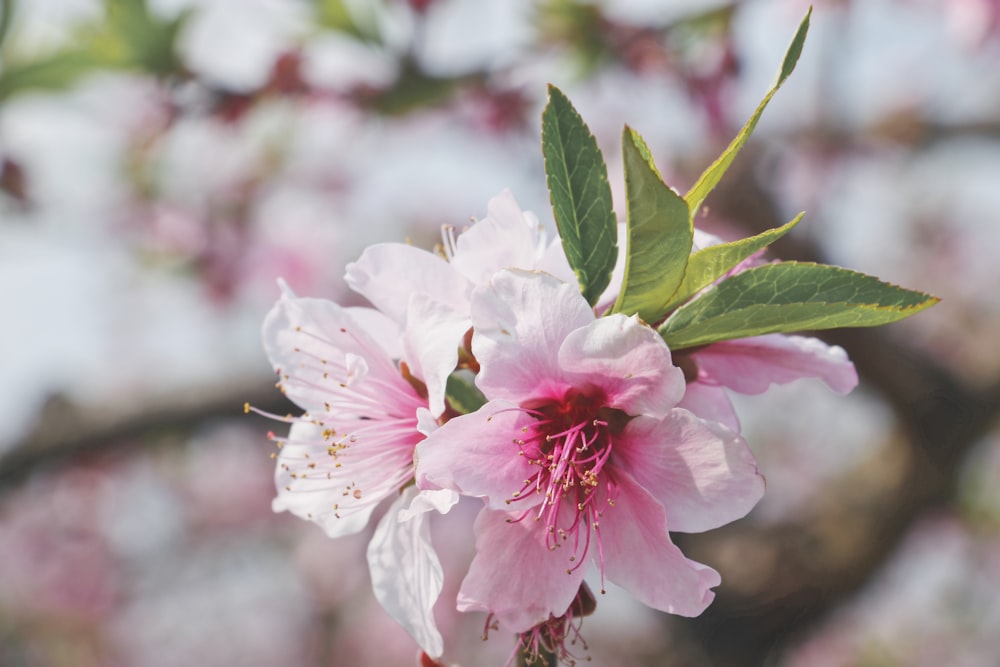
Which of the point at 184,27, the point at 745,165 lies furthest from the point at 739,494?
the point at 745,165

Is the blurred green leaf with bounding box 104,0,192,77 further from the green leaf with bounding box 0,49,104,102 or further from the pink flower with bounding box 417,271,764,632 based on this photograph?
the pink flower with bounding box 417,271,764,632

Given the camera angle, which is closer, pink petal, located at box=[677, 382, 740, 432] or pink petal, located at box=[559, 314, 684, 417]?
pink petal, located at box=[559, 314, 684, 417]

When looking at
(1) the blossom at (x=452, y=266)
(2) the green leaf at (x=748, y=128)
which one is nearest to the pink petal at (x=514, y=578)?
(1) the blossom at (x=452, y=266)

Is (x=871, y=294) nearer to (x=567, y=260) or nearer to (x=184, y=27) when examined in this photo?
(x=567, y=260)

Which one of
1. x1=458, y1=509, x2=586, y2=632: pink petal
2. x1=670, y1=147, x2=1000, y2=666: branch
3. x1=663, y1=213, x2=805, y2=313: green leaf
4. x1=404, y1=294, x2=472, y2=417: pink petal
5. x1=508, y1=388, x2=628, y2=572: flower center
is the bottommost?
x1=670, y1=147, x2=1000, y2=666: branch

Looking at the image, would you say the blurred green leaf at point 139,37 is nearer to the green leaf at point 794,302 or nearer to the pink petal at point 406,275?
the pink petal at point 406,275

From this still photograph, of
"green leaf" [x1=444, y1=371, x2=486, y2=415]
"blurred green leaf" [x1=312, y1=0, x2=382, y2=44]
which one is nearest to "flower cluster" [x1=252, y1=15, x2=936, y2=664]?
"green leaf" [x1=444, y1=371, x2=486, y2=415]
